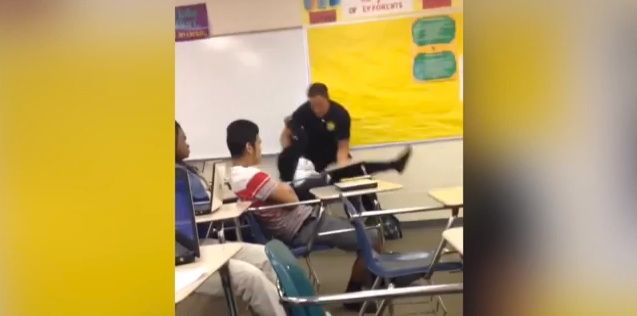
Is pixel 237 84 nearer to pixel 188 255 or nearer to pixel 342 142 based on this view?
pixel 342 142

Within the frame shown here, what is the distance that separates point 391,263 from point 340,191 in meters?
0.15

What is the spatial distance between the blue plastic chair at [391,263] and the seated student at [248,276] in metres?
0.17

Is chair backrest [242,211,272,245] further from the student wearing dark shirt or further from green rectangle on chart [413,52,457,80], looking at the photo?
green rectangle on chart [413,52,457,80]

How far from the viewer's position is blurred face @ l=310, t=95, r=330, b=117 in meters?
0.78

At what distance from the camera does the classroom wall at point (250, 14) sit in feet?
2.57

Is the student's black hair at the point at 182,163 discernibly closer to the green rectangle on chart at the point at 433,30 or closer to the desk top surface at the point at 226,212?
the desk top surface at the point at 226,212

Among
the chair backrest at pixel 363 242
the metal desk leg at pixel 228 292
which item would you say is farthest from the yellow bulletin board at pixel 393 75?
the metal desk leg at pixel 228 292
